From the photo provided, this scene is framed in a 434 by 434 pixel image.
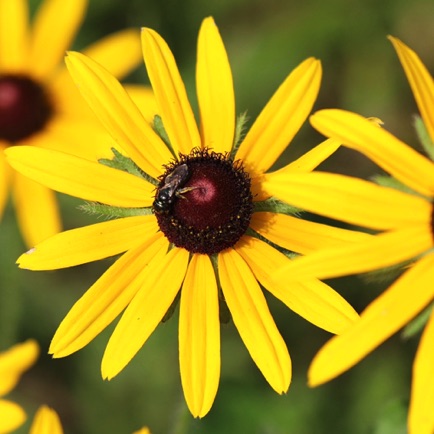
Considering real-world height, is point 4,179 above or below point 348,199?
below

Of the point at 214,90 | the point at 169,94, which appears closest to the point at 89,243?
the point at 169,94

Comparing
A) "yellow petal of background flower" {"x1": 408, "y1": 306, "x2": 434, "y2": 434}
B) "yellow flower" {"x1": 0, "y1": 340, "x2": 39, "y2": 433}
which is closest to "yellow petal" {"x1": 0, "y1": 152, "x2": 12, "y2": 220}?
"yellow flower" {"x1": 0, "y1": 340, "x2": 39, "y2": 433}

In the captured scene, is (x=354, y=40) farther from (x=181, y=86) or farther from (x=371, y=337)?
(x=371, y=337)

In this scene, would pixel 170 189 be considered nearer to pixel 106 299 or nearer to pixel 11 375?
pixel 106 299

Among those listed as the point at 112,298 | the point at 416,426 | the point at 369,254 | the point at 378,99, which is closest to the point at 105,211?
the point at 112,298

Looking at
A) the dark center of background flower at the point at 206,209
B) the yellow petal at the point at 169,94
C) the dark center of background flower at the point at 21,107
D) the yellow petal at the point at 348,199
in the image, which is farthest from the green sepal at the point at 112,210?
the dark center of background flower at the point at 21,107

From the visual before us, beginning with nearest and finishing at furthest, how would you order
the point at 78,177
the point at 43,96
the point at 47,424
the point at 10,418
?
the point at 78,177
the point at 47,424
the point at 10,418
the point at 43,96

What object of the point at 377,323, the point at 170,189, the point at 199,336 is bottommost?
the point at 199,336

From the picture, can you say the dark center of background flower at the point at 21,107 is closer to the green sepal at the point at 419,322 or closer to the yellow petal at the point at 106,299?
the yellow petal at the point at 106,299
